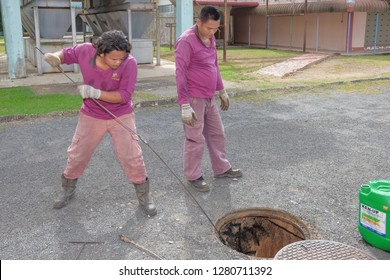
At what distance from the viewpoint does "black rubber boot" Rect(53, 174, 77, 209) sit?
4.43m

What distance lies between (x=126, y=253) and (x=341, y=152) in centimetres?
373

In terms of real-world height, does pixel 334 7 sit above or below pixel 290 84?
above

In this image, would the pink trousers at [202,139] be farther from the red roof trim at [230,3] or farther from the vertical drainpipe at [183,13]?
the red roof trim at [230,3]

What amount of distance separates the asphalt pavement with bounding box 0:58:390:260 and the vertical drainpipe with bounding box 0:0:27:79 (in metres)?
5.58

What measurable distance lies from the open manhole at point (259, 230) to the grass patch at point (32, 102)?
5.61 meters

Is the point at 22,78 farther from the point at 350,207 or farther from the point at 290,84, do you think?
the point at 350,207

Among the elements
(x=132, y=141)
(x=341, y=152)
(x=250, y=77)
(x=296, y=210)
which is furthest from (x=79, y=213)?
(x=250, y=77)

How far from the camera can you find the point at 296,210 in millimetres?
4301

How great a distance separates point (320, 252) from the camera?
338 centimetres

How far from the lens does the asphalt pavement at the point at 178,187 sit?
12.2 ft

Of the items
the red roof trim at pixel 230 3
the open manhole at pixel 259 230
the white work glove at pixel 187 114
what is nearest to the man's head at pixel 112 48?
the white work glove at pixel 187 114

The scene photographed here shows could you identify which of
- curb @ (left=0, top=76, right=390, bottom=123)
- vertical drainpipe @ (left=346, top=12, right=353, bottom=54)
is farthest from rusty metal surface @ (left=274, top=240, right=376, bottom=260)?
vertical drainpipe @ (left=346, top=12, right=353, bottom=54)

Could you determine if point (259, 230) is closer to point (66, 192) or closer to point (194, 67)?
point (194, 67)
